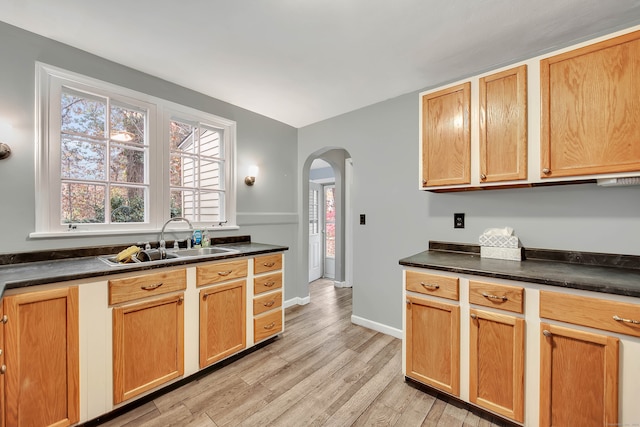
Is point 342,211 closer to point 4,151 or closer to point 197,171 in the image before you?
point 197,171

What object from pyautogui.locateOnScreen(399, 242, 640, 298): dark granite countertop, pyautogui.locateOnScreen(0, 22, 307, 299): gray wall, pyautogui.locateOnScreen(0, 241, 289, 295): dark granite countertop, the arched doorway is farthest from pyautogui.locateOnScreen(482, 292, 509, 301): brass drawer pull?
the arched doorway

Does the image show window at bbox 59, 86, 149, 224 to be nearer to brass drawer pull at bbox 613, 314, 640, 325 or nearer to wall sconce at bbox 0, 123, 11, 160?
wall sconce at bbox 0, 123, 11, 160

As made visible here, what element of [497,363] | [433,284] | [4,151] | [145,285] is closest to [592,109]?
[433,284]

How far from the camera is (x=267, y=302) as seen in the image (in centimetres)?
247

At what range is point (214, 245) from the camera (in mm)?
2693

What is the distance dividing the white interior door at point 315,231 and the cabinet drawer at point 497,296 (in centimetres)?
347

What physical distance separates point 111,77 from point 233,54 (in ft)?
3.35

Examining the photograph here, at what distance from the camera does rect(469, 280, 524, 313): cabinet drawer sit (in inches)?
58.1

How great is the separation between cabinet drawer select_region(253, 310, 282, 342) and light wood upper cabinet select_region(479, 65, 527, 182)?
2136 mm

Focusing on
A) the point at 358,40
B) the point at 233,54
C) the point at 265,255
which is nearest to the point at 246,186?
the point at 265,255

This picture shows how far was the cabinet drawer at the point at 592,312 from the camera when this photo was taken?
1204 mm

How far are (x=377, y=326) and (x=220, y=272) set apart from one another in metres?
1.74

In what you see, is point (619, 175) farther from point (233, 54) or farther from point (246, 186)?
point (246, 186)

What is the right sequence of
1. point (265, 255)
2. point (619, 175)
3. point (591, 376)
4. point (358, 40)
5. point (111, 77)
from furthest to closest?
point (265, 255) < point (111, 77) < point (358, 40) < point (619, 175) < point (591, 376)
